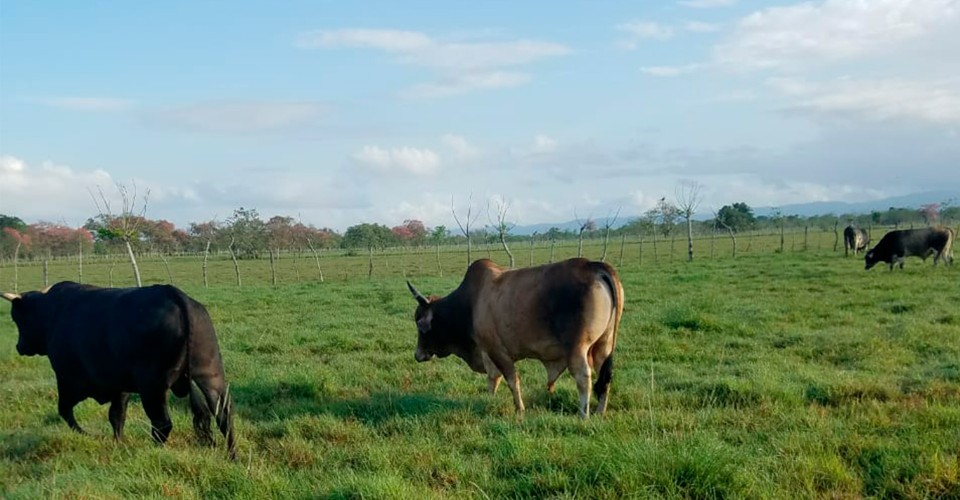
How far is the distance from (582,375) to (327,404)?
2924mm

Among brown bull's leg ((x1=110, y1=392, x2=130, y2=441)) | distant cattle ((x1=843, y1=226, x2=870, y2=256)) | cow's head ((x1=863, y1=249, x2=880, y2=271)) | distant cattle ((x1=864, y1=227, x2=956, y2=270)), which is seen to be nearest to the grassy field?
brown bull's leg ((x1=110, y1=392, x2=130, y2=441))

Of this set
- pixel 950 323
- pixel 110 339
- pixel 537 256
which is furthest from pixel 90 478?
pixel 537 256

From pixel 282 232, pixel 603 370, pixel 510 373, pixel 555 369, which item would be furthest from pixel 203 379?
pixel 282 232

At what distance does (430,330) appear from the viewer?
29.8ft

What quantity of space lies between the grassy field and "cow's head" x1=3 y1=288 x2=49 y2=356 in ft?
2.78

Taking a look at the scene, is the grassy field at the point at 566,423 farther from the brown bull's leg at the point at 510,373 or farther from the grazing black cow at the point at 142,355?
the grazing black cow at the point at 142,355

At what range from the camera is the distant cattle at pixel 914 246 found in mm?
24500

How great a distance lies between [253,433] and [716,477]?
173 inches

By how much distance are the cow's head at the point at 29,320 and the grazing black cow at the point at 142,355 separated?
0.69m

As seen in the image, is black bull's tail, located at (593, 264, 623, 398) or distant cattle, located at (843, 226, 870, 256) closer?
black bull's tail, located at (593, 264, 623, 398)

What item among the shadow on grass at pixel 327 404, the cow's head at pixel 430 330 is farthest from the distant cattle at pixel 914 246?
the shadow on grass at pixel 327 404

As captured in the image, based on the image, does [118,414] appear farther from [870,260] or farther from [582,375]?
[870,260]

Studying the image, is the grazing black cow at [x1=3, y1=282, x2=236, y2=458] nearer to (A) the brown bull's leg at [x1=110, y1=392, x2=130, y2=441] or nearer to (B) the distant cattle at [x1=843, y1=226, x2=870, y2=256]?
(A) the brown bull's leg at [x1=110, y1=392, x2=130, y2=441]

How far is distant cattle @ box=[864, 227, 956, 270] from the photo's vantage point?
24.5m
